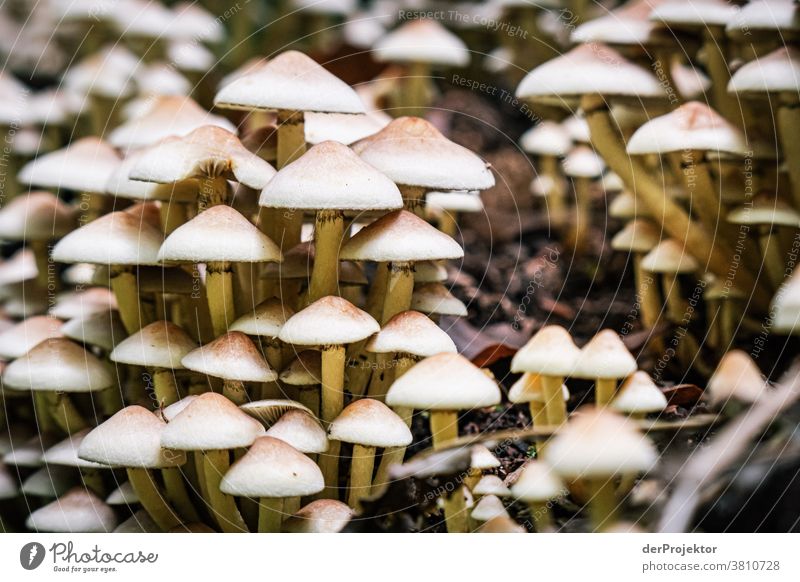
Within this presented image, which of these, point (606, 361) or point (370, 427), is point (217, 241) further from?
point (606, 361)

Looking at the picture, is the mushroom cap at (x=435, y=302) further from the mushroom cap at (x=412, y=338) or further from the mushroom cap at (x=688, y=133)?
the mushroom cap at (x=688, y=133)

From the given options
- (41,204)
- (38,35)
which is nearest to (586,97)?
(41,204)

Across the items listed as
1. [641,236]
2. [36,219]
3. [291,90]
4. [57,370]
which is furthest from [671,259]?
[36,219]

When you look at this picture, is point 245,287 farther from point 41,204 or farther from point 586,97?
point 586,97

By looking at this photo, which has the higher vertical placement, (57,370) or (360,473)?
(57,370)

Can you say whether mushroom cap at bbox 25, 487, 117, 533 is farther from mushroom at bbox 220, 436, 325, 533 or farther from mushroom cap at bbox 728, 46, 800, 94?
mushroom cap at bbox 728, 46, 800, 94
